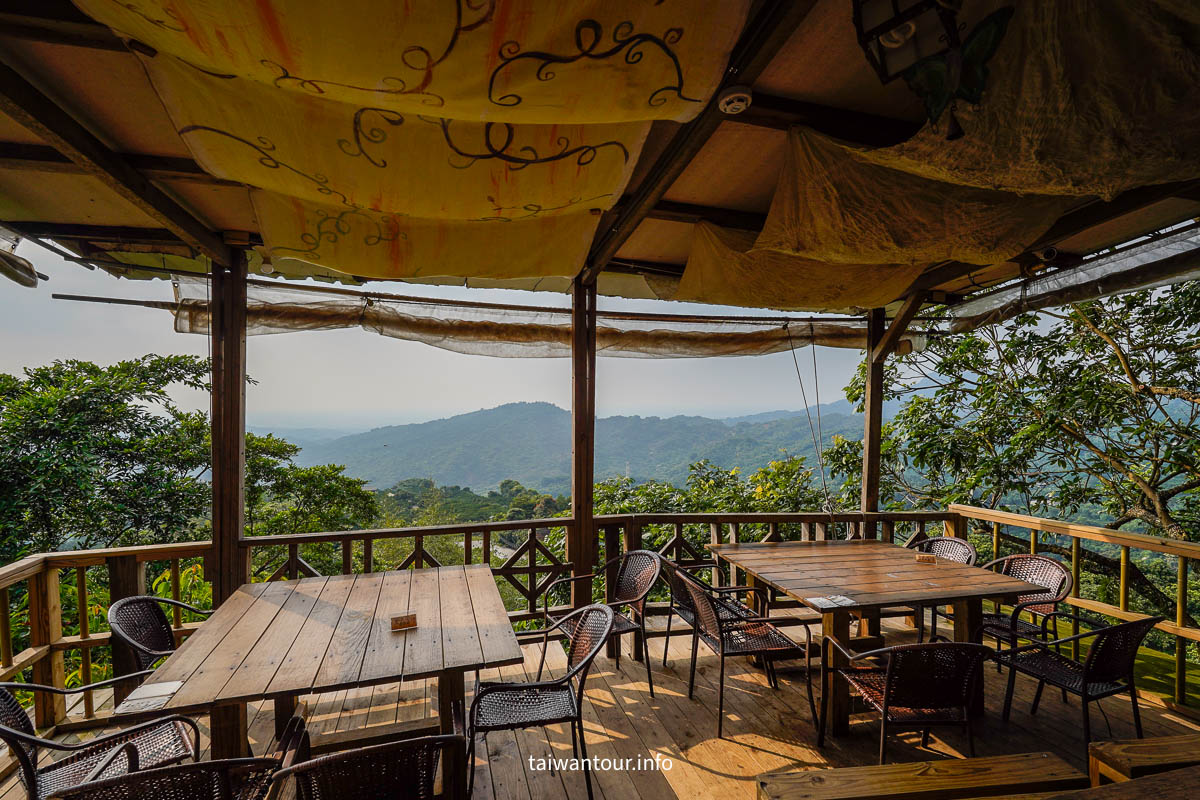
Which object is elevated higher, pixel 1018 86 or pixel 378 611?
pixel 1018 86

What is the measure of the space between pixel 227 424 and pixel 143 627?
112 centimetres

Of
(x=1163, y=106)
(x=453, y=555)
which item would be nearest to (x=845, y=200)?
(x=1163, y=106)

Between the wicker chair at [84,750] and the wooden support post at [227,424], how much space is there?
106cm

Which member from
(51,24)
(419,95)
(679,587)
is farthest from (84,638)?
(419,95)

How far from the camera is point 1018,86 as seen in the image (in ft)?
4.27

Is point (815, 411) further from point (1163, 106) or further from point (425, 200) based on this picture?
point (425, 200)

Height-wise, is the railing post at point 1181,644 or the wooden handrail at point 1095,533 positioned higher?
the wooden handrail at point 1095,533

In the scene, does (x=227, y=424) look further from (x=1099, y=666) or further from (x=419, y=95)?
(x=1099, y=666)

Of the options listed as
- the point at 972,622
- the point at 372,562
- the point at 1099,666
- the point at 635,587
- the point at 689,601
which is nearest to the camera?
the point at 1099,666

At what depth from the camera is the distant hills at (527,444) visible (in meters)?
21.2

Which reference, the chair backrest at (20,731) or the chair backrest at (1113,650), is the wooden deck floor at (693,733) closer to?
the chair backrest at (1113,650)

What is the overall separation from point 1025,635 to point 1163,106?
293 cm

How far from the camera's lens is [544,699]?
2137 mm

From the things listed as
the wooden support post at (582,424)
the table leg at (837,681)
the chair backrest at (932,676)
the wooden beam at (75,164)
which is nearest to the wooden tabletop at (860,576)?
the table leg at (837,681)
